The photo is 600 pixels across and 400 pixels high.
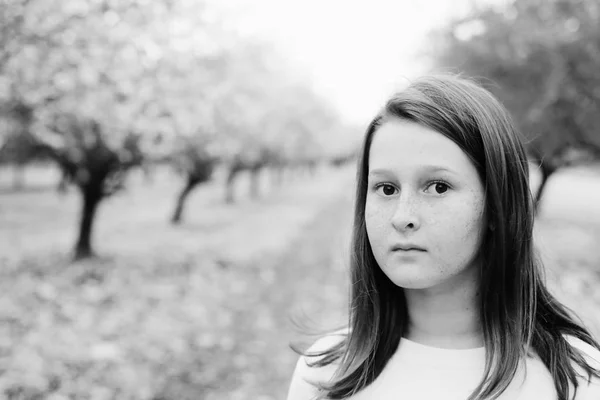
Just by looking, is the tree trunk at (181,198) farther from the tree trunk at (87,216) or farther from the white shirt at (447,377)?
the white shirt at (447,377)

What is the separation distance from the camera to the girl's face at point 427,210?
4.23 ft

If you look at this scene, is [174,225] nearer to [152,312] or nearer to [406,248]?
[152,312]

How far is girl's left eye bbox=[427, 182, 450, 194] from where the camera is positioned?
1316 millimetres

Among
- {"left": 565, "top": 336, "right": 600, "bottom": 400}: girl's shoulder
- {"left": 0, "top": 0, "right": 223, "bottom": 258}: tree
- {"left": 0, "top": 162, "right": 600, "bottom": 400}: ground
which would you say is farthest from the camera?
{"left": 0, "top": 0, "right": 223, "bottom": 258}: tree

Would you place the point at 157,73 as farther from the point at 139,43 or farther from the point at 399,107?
the point at 399,107

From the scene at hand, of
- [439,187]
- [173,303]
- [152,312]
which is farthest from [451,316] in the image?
[173,303]

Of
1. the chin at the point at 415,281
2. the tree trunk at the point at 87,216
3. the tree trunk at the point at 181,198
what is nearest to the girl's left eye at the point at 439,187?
the chin at the point at 415,281

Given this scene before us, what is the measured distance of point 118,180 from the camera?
10711mm

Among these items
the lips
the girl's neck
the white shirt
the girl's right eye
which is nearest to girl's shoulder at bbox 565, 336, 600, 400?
the white shirt

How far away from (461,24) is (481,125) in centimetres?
1058

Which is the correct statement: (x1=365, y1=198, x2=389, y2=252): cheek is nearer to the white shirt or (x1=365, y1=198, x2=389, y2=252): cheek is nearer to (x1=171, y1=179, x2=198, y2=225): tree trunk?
the white shirt

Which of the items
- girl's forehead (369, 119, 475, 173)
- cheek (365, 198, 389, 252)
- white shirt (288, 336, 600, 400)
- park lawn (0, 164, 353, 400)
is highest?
girl's forehead (369, 119, 475, 173)

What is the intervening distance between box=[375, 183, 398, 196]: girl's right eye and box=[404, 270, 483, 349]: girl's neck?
0.94 ft

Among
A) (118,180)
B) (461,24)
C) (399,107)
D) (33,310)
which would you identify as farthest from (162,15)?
(399,107)
